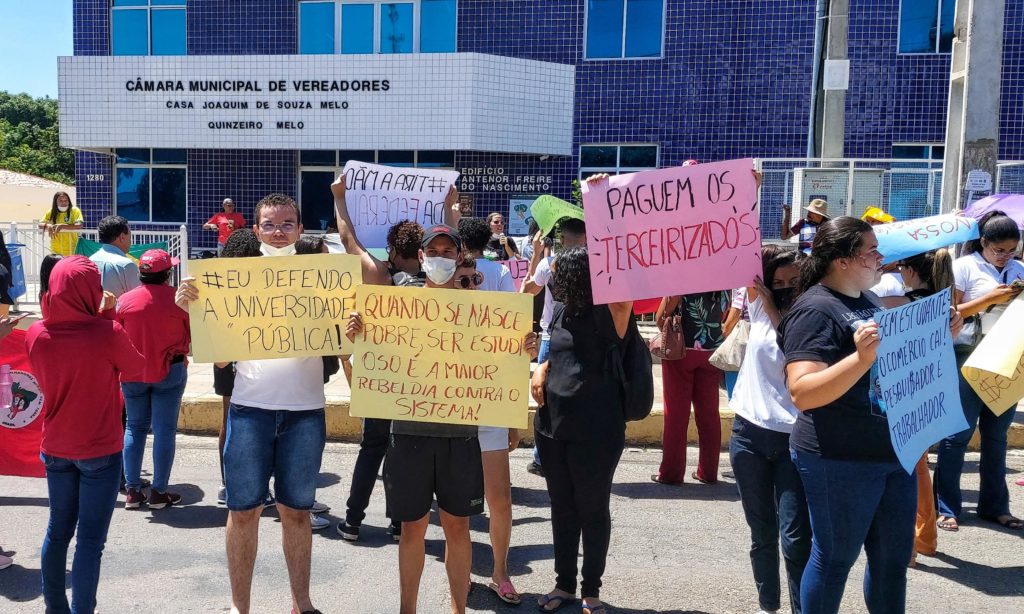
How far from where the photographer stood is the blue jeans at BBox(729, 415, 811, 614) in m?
3.96

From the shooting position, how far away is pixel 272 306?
399 cm

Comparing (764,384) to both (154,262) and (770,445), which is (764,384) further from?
(154,262)

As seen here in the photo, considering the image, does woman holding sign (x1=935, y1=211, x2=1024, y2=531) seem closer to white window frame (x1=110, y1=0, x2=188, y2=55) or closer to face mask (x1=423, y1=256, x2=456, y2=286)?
face mask (x1=423, y1=256, x2=456, y2=286)

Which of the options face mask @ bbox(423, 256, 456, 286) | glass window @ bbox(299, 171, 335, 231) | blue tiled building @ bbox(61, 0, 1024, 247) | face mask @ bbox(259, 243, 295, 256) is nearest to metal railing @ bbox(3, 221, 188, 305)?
blue tiled building @ bbox(61, 0, 1024, 247)

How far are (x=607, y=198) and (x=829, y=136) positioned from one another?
805 cm

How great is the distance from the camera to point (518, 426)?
3982 millimetres

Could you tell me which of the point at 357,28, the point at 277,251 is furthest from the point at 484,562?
the point at 357,28

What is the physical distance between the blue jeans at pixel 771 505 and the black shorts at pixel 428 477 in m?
1.23

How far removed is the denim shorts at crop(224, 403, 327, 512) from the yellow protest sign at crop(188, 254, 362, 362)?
282mm

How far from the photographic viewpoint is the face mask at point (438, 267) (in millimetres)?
4109

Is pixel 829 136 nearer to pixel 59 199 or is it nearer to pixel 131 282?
pixel 131 282

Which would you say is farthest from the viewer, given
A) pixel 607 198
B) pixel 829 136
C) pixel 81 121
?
pixel 81 121

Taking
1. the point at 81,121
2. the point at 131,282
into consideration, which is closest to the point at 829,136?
the point at 131,282

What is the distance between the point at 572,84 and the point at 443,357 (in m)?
13.2
